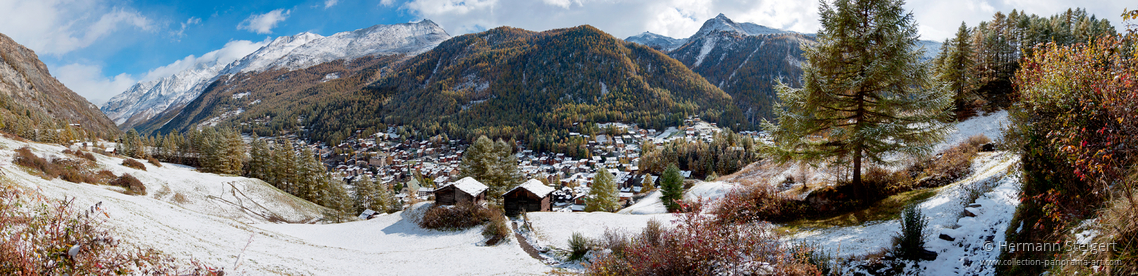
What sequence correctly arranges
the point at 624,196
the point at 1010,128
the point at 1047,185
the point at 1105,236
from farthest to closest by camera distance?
the point at 624,196
the point at 1010,128
the point at 1047,185
the point at 1105,236

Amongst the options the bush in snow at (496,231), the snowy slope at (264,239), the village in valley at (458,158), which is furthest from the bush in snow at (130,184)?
the village in valley at (458,158)

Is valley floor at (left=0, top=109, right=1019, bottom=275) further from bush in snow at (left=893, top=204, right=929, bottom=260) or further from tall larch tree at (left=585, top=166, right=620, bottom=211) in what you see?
tall larch tree at (left=585, top=166, right=620, bottom=211)

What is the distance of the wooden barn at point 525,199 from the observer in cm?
3137

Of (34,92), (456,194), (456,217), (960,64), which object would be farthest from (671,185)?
(34,92)

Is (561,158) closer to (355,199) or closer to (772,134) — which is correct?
(355,199)

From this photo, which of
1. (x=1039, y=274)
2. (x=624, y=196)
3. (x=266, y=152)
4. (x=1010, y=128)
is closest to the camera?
(x=1039, y=274)

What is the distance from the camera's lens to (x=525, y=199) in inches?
1250

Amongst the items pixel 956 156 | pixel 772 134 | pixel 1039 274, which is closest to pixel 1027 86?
pixel 1039 274

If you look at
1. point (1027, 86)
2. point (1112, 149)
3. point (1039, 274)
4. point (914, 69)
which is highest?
point (914, 69)

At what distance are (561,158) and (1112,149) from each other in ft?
425

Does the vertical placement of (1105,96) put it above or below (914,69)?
below

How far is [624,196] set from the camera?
190 feet

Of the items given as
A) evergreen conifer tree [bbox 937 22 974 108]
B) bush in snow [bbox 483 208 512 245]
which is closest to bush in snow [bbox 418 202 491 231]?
bush in snow [bbox 483 208 512 245]

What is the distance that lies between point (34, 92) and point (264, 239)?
146m
